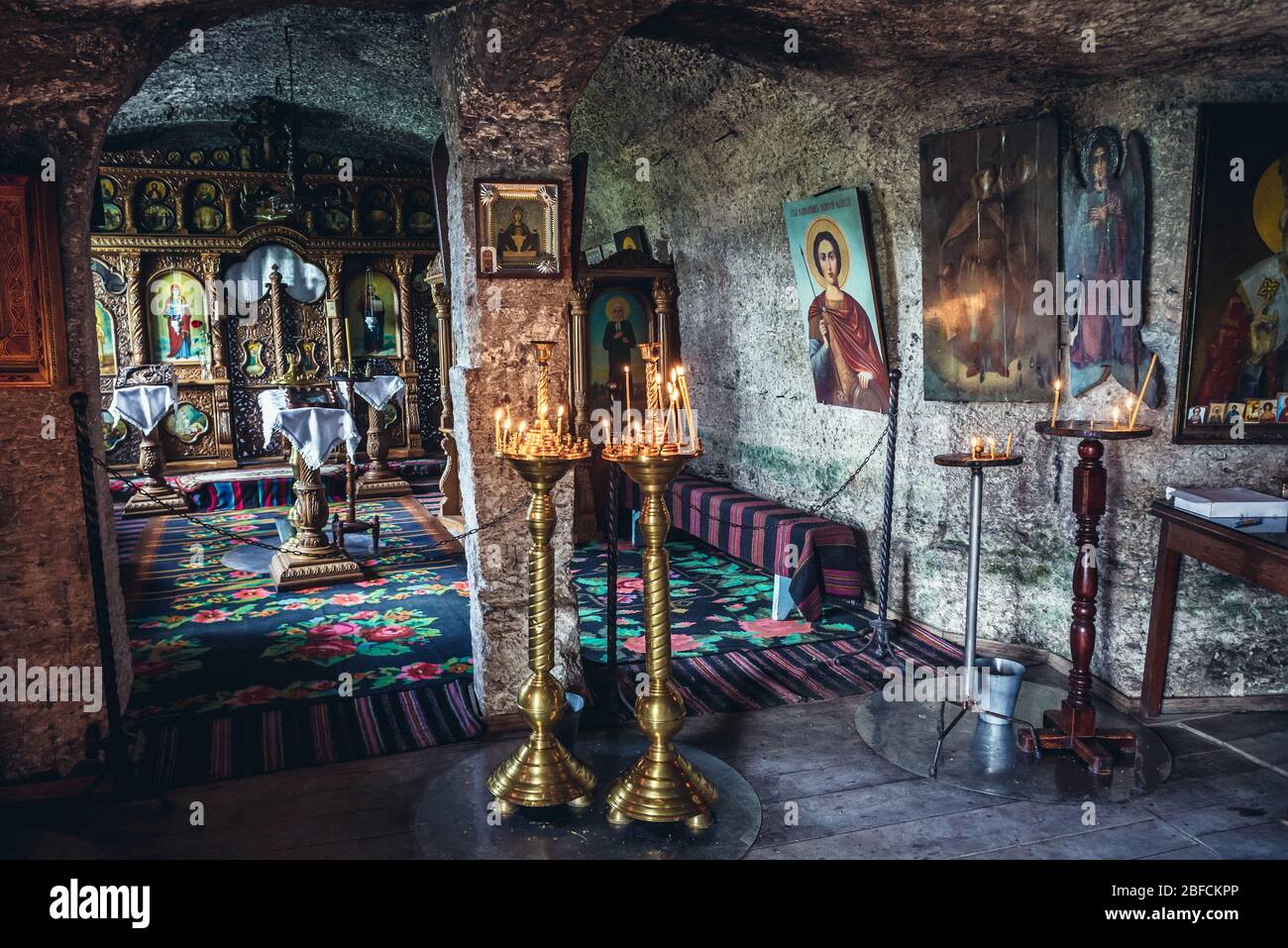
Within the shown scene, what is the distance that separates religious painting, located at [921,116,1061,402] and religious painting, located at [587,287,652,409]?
10.8 ft

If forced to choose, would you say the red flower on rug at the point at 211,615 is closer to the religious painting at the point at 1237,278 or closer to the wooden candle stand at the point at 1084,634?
the wooden candle stand at the point at 1084,634

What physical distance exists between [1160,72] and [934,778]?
3137 mm

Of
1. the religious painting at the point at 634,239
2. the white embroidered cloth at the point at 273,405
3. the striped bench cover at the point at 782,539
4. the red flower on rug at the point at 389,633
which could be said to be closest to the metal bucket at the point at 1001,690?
the striped bench cover at the point at 782,539

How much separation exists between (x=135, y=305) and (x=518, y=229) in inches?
350

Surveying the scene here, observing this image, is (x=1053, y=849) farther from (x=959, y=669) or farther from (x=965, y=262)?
(x=965, y=262)

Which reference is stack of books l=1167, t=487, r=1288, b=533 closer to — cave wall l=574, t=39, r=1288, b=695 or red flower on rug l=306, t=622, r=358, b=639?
cave wall l=574, t=39, r=1288, b=695

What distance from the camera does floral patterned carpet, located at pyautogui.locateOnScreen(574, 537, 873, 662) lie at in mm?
5379

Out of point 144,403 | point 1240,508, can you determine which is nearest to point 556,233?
point 1240,508

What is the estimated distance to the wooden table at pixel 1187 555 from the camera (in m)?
3.46

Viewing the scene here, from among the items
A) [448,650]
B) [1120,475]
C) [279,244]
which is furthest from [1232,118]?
Result: [279,244]

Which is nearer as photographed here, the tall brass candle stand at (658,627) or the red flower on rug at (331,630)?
the tall brass candle stand at (658,627)

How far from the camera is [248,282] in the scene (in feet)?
37.7

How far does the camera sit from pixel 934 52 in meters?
4.17

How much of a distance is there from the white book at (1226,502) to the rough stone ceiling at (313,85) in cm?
537
